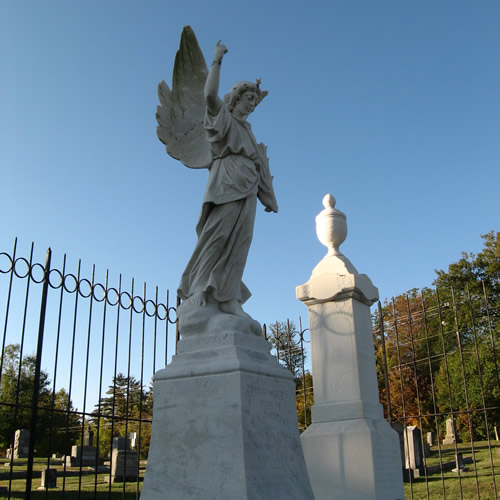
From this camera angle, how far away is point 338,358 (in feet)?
17.8

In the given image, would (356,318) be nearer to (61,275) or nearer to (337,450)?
(337,450)

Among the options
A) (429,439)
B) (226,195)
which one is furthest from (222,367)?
(429,439)

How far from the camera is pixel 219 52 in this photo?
4.57m

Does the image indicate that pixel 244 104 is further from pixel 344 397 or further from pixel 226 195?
pixel 344 397

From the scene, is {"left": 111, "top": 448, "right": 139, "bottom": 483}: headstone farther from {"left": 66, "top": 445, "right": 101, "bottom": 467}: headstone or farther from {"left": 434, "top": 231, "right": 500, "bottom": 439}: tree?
{"left": 434, "top": 231, "right": 500, "bottom": 439}: tree

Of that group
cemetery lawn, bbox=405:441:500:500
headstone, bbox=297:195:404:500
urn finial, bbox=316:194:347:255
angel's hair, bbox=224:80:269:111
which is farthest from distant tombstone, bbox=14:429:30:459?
angel's hair, bbox=224:80:269:111

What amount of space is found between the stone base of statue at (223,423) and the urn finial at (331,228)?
188cm

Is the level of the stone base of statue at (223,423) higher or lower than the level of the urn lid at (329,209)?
lower

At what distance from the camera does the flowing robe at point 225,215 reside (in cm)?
465

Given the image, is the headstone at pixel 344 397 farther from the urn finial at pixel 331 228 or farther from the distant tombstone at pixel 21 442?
the distant tombstone at pixel 21 442

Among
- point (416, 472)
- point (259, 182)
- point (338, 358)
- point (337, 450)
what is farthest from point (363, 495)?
point (416, 472)

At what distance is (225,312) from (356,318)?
1526 millimetres

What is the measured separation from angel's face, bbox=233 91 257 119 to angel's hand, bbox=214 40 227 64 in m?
0.51

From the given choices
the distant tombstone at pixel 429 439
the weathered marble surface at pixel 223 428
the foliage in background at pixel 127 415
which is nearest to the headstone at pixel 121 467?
the foliage in background at pixel 127 415
